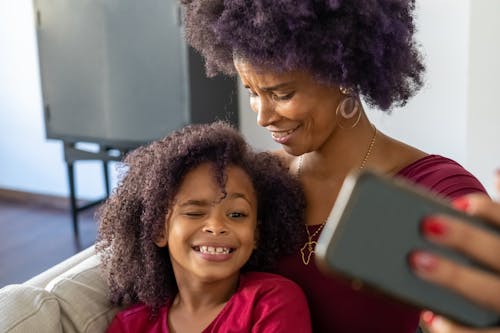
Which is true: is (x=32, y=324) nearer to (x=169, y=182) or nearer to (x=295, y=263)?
(x=169, y=182)

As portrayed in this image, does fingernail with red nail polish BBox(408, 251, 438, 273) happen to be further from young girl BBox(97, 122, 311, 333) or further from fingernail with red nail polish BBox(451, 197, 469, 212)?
young girl BBox(97, 122, 311, 333)

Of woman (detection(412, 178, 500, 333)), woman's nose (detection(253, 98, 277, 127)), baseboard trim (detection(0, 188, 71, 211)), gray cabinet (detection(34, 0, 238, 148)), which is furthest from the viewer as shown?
baseboard trim (detection(0, 188, 71, 211))

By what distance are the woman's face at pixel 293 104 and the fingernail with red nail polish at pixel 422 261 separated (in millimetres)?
713

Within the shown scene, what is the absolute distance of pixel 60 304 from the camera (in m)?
1.24

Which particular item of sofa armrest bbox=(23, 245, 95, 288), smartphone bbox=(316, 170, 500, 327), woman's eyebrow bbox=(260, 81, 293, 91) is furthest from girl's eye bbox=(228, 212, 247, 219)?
smartphone bbox=(316, 170, 500, 327)

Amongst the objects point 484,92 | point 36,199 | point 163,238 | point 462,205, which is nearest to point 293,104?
point 163,238

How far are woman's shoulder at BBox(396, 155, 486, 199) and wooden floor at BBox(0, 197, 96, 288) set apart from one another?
225 centimetres

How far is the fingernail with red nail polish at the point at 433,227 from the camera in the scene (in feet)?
1.46

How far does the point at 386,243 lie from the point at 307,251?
0.80 metres

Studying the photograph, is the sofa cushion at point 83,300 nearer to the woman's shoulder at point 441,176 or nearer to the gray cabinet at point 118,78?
the woman's shoulder at point 441,176

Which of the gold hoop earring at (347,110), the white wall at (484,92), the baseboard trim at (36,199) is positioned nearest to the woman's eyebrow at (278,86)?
the gold hoop earring at (347,110)

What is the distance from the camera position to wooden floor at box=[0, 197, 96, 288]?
3096 mm

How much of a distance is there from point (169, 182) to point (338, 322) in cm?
42

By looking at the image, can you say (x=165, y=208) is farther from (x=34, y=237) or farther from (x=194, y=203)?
(x=34, y=237)
